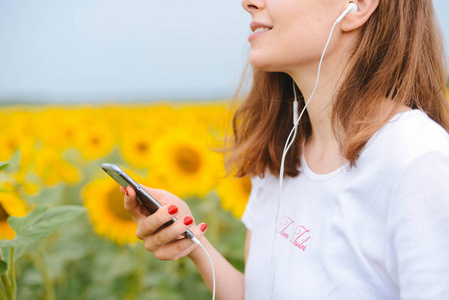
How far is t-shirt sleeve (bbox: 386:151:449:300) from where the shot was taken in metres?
1.09

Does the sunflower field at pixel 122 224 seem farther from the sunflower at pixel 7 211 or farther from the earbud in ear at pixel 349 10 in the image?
the earbud in ear at pixel 349 10

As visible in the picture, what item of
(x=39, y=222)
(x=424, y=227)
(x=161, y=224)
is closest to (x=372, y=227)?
(x=424, y=227)

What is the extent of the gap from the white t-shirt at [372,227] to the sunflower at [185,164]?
153 cm

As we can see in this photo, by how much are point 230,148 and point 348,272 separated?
868mm

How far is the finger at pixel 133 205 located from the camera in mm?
1350

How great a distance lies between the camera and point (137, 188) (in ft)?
4.31

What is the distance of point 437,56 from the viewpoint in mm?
1484

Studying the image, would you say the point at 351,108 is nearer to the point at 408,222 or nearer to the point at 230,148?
the point at 408,222

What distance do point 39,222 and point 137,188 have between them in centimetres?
27

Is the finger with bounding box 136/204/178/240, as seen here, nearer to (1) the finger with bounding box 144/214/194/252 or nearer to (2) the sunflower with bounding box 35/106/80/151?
(1) the finger with bounding box 144/214/194/252

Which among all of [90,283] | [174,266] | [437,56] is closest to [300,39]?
[437,56]

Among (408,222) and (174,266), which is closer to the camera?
(408,222)

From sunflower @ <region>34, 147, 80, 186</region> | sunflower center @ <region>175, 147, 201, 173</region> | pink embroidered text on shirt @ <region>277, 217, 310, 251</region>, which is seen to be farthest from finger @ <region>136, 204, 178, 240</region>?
sunflower @ <region>34, 147, 80, 186</region>

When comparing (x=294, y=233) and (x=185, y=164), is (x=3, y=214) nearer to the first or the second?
(x=294, y=233)
